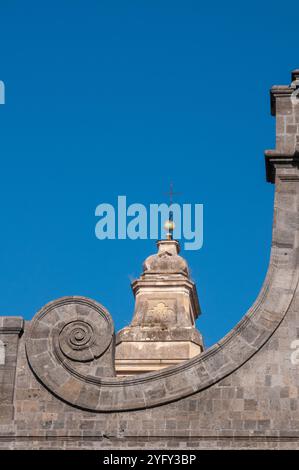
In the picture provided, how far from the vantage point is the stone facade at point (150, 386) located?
90.5 feet

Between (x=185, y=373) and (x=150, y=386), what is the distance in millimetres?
678

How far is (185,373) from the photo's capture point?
28281mm

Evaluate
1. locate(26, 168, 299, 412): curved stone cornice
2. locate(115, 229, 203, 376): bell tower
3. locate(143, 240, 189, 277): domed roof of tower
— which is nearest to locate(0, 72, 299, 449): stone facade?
locate(26, 168, 299, 412): curved stone cornice

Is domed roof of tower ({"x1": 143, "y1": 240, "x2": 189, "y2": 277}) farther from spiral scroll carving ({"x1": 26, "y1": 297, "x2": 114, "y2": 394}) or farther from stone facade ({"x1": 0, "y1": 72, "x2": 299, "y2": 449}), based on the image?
spiral scroll carving ({"x1": 26, "y1": 297, "x2": 114, "y2": 394})

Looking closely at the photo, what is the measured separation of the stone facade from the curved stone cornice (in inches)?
0.7

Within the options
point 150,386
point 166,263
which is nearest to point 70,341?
point 150,386

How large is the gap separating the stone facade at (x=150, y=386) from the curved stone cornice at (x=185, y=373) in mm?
18


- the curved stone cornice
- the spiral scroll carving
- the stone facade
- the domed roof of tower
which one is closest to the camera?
the stone facade

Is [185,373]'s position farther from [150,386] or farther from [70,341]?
[70,341]

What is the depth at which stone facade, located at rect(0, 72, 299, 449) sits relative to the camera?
27578 mm

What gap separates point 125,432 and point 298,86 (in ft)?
24.8

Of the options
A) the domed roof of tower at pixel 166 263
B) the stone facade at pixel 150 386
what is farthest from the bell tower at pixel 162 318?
the stone facade at pixel 150 386

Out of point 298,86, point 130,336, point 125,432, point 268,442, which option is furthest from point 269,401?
point 130,336
